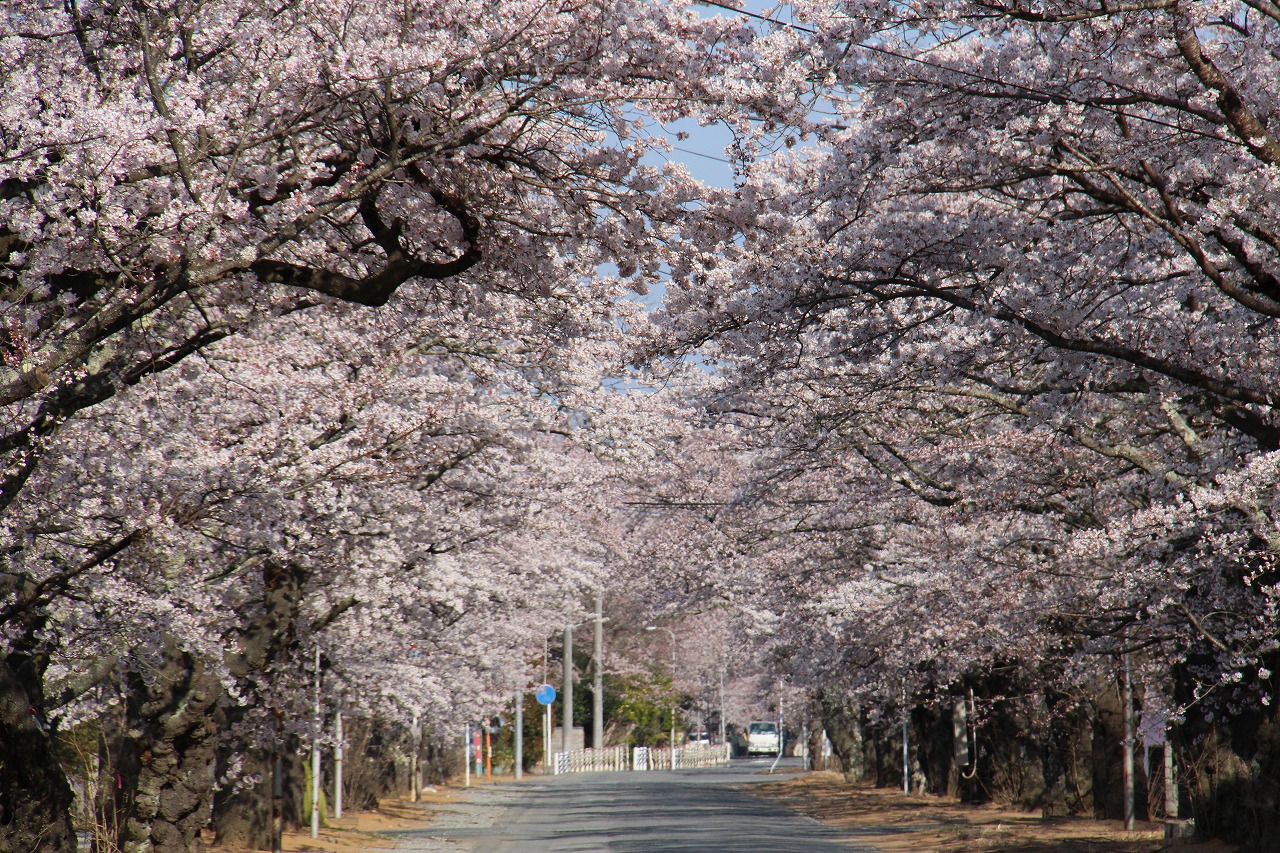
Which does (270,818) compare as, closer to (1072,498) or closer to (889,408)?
(889,408)

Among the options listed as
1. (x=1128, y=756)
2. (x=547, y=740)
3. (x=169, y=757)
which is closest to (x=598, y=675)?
(x=547, y=740)

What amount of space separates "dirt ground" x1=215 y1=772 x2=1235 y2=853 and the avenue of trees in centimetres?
132

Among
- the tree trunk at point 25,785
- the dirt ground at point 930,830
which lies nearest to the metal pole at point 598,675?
the dirt ground at point 930,830

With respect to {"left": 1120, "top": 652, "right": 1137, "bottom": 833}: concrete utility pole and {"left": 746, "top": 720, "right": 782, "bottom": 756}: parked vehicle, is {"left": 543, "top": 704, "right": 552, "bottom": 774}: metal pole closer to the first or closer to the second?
{"left": 746, "top": 720, "right": 782, "bottom": 756}: parked vehicle

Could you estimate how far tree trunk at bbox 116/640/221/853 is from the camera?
14742mm

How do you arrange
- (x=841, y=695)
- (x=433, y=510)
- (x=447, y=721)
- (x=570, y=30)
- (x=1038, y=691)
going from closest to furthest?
(x=570, y=30)
(x=433, y=510)
(x=1038, y=691)
(x=447, y=721)
(x=841, y=695)

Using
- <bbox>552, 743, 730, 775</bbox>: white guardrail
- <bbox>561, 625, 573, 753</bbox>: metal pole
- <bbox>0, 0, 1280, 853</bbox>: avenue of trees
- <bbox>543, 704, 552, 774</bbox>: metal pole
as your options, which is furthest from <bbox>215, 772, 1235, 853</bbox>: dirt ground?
<bbox>552, 743, 730, 775</bbox>: white guardrail

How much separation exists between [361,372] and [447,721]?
18.1 metres

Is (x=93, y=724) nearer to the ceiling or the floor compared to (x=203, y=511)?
nearer to the floor

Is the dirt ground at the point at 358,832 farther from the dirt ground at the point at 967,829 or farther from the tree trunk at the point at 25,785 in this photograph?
the tree trunk at the point at 25,785

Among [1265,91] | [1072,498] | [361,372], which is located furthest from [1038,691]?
[1265,91]

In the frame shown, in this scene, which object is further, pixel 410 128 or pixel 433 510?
pixel 433 510

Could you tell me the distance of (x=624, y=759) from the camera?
7038cm

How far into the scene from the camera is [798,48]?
33.0 ft
